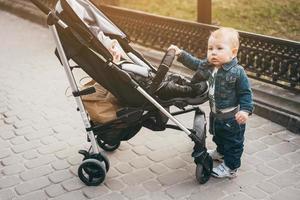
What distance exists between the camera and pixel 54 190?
408 centimetres

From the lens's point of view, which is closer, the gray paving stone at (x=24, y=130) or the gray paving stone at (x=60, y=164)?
the gray paving stone at (x=60, y=164)

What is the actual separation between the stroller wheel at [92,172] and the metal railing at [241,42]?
2.77m

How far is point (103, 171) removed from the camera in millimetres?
3988

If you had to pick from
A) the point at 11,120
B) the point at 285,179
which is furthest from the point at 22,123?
the point at 285,179

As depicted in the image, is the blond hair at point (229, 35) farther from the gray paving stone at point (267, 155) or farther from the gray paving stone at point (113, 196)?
the gray paving stone at point (113, 196)

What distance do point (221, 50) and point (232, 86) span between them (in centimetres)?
33

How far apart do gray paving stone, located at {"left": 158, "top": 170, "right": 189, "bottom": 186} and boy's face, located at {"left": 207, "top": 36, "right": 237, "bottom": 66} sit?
1165 mm

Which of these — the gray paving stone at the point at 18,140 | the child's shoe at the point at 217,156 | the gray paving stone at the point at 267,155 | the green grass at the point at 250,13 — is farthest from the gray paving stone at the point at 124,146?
the green grass at the point at 250,13

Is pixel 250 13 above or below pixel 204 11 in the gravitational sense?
below

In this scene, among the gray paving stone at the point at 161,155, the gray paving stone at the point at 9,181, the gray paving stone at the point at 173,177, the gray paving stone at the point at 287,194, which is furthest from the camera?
the gray paving stone at the point at 161,155

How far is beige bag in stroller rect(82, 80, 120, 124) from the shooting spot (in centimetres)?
388

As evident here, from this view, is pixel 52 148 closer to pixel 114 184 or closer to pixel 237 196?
pixel 114 184

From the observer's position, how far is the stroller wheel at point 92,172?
13.0 feet

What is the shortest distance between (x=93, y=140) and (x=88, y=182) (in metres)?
0.42
